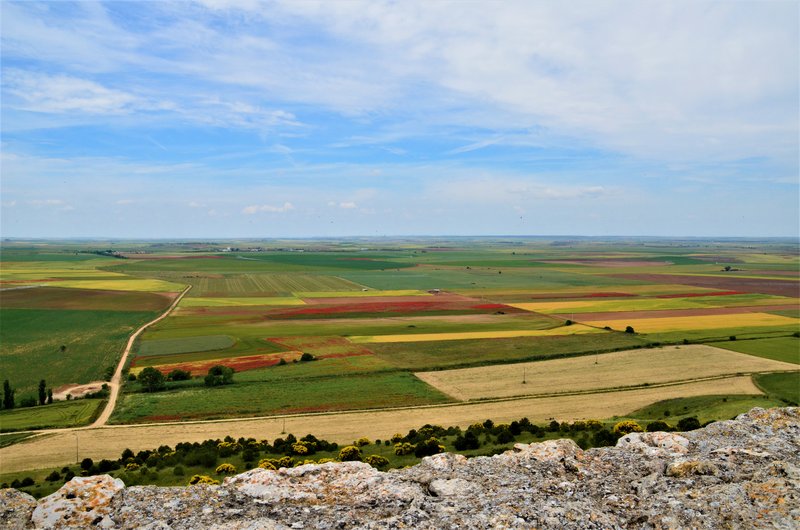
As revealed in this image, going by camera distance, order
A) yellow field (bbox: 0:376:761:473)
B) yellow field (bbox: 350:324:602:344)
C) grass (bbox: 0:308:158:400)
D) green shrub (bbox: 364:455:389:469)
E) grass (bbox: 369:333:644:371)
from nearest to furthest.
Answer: green shrub (bbox: 364:455:389:469) < yellow field (bbox: 0:376:761:473) < grass (bbox: 0:308:158:400) < grass (bbox: 369:333:644:371) < yellow field (bbox: 350:324:602:344)

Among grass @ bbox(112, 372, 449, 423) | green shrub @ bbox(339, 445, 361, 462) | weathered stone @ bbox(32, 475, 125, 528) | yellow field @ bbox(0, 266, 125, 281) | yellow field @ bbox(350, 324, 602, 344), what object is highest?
weathered stone @ bbox(32, 475, 125, 528)

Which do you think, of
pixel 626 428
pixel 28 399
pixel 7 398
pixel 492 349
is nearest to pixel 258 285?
pixel 492 349

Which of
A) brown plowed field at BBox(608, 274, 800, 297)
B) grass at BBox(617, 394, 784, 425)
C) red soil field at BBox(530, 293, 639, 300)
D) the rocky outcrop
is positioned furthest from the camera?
brown plowed field at BBox(608, 274, 800, 297)

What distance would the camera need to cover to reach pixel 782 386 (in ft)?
183

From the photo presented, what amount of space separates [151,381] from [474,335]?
50.8 meters

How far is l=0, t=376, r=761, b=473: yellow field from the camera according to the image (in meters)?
41.8

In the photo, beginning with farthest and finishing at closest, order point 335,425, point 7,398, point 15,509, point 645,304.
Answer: point 645,304, point 7,398, point 335,425, point 15,509

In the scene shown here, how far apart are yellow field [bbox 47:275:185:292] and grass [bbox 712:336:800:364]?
139 m

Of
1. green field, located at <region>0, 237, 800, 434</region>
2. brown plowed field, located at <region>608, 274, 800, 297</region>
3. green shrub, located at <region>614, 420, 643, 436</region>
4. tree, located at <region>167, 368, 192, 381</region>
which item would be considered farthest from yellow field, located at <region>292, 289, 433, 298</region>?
green shrub, located at <region>614, 420, 643, 436</region>

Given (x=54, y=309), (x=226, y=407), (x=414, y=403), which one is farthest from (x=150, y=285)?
(x=414, y=403)

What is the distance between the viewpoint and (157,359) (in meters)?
72.3

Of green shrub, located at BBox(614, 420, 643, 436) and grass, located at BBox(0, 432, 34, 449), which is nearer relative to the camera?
green shrub, located at BBox(614, 420, 643, 436)

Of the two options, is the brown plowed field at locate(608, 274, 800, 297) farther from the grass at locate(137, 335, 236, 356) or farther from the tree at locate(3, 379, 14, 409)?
the tree at locate(3, 379, 14, 409)

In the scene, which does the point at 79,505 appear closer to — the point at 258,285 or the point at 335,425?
the point at 335,425
